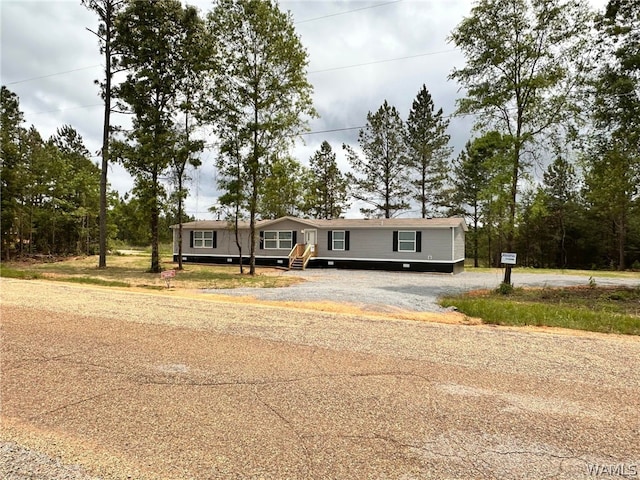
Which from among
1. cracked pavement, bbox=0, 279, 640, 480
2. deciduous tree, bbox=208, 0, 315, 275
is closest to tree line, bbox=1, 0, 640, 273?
deciduous tree, bbox=208, 0, 315, 275

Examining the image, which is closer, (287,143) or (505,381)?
(505,381)

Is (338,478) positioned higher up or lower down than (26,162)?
lower down

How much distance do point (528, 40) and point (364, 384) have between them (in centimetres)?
1483

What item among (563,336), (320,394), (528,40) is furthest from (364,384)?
(528,40)

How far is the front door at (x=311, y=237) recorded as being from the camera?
2466cm

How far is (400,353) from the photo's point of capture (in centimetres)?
509

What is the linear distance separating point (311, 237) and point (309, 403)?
69.9ft

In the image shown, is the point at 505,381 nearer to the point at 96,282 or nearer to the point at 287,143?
the point at 96,282

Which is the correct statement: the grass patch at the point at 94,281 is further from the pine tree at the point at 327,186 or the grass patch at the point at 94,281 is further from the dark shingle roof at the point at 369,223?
the pine tree at the point at 327,186

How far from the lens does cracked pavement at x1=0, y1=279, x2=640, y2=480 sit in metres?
2.60

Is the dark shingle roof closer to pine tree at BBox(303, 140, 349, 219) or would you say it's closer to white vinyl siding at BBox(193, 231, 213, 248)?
white vinyl siding at BBox(193, 231, 213, 248)

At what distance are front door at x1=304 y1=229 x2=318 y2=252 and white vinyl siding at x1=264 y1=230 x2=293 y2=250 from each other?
96 centimetres

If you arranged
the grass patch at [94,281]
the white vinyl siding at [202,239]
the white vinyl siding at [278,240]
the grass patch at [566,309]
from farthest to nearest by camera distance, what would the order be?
the white vinyl siding at [202,239] → the white vinyl siding at [278,240] → the grass patch at [94,281] → the grass patch at [566,309]

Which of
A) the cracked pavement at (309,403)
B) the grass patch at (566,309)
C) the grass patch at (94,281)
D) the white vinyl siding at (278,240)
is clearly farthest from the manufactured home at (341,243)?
the cracked pavement at (309,403)
